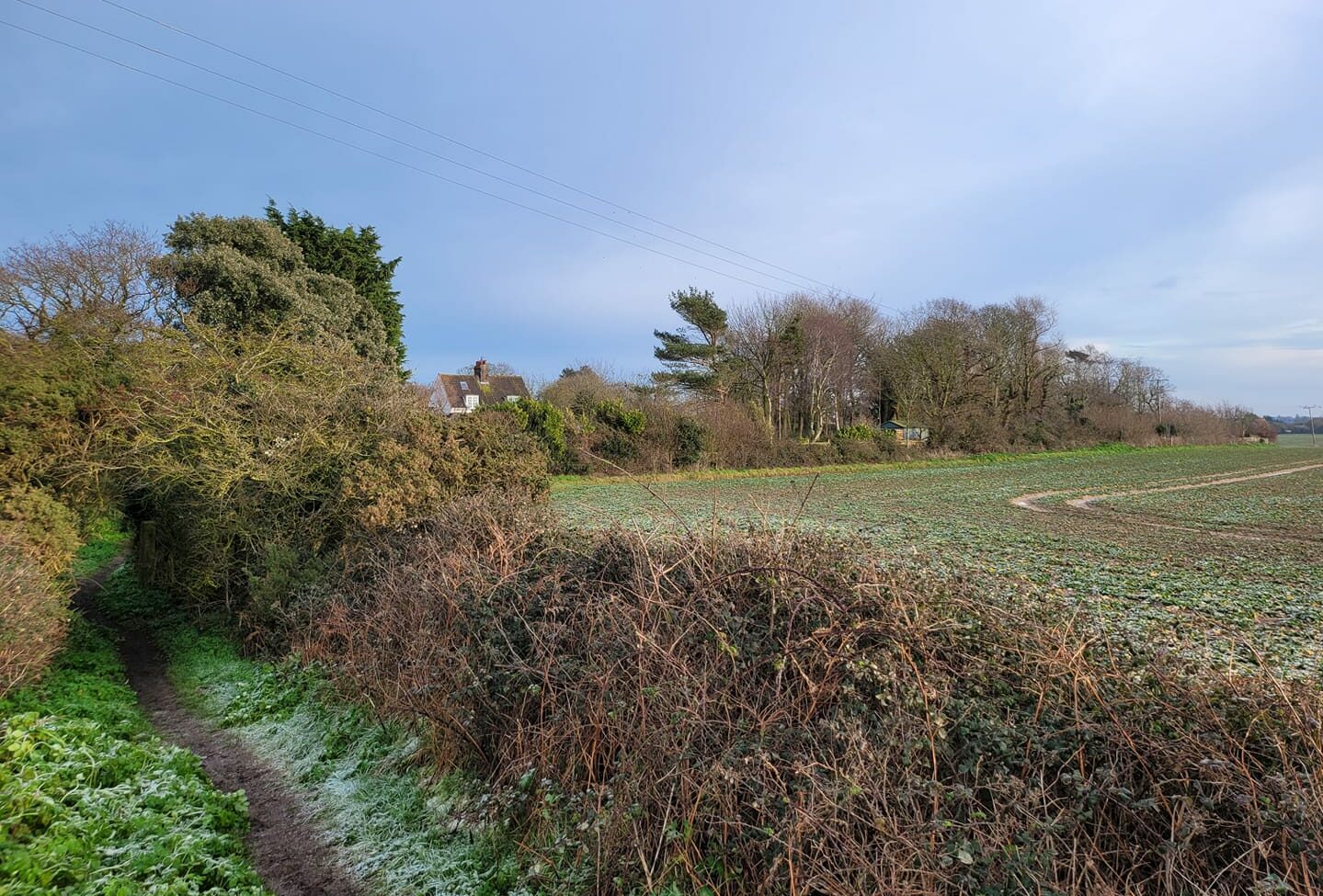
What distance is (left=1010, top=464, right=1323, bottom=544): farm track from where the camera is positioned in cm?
1349

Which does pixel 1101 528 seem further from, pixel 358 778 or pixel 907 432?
pixel 907 432

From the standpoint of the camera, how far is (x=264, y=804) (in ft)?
17.2

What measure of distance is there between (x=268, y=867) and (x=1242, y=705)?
5.76 m

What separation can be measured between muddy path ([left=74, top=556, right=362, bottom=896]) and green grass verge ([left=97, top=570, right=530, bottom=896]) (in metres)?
0.10

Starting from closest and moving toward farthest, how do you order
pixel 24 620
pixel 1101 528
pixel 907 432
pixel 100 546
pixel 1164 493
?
pixel 24 620 < pixel 1101 528 < pixel 100 546 < pixel 1164 493 < pixel 907 432

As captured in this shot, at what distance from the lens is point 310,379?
11.9 m

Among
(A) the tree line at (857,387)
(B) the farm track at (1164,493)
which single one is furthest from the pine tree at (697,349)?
(B) the farm track at (1164,493)

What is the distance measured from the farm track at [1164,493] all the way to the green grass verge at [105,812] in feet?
55.4

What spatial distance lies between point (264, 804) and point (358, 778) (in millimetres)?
716

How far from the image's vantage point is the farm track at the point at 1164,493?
1349 cm

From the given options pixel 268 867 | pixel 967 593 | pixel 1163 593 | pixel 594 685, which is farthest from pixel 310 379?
pixel 1163 593

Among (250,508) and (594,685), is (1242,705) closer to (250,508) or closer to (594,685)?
(594,685)

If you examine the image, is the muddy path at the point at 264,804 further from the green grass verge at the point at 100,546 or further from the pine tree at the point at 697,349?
the pine tree at the point at 697,349

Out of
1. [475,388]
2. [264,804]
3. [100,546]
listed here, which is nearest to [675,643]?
[264,804]
